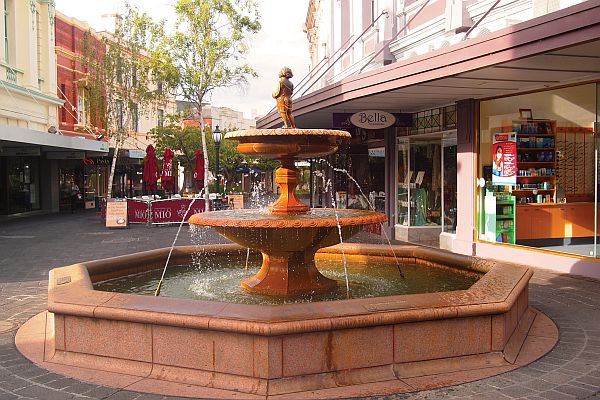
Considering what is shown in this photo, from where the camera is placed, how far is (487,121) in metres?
12.7

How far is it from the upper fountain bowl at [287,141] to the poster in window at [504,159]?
622 cm

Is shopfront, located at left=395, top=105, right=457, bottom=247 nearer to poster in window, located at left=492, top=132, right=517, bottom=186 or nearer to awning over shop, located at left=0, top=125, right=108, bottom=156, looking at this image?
poster in window, located at left=492, top=132, right=517, bottom=186

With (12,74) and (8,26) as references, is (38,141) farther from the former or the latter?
(8,26)

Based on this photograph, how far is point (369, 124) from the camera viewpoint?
1426cm

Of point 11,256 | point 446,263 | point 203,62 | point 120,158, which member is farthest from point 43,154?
point 446,263

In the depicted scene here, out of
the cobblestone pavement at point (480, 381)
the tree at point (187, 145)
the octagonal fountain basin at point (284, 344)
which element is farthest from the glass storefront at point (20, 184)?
the octagonal fountain basin at point (284, 344)

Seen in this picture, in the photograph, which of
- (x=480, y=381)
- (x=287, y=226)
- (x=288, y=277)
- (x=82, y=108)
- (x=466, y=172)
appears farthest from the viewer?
(x=82, y=108)

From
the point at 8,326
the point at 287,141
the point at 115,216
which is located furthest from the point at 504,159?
the point at 115,216

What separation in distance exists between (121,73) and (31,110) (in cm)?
464

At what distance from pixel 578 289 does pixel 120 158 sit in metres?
29.0

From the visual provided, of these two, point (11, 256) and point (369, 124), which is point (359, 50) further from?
point (11, 256)

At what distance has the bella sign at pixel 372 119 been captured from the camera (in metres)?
14.1

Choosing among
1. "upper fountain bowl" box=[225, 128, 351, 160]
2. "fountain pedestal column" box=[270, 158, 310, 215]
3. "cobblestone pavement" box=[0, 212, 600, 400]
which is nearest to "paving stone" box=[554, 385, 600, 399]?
"cobblestone pavement" box=[0, 212, 600, 400]

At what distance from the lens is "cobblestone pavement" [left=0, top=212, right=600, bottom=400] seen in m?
4.77
